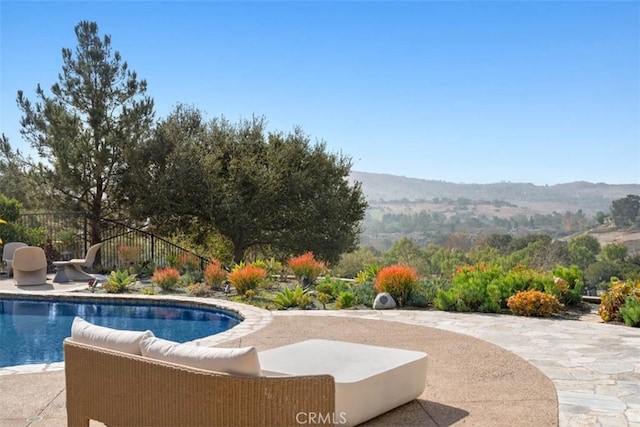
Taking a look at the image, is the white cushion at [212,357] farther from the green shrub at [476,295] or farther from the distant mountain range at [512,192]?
the distant mountain range at [512,192]

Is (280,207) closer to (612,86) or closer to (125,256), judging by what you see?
(125,256)

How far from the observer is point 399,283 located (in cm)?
966

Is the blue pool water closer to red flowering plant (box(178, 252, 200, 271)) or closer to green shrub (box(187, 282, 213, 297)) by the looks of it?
green shrub (box(187, 282, 213, 297))

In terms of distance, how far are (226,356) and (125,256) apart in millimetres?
13069

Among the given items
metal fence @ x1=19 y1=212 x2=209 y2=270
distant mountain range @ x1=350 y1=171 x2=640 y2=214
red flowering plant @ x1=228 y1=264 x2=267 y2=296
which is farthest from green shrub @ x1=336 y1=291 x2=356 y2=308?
distant mountain range @ x1=350 y1=171 x2=640 y2=214

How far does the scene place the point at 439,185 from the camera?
9094 centimetres

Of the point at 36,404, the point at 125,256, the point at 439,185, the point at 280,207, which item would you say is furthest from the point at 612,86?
the point at 439,185

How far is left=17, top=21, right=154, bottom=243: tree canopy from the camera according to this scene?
57.6 feet

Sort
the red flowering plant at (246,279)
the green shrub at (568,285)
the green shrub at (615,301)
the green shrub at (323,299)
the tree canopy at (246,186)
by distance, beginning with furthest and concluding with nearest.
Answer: the tree canopy at (246,186), the red flowering plant at (246,279), the green shrub at (323,299), the green shrub at (568,285), the green shrub at (615,301)

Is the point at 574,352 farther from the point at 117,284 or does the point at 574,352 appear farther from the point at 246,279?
the point at 117,284

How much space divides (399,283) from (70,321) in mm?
5311

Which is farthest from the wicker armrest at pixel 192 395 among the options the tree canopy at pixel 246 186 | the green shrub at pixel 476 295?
the tree canopy at pixel 246 186

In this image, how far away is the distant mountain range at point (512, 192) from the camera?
234 feet

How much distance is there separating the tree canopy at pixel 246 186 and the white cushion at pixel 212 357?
14.9 m
